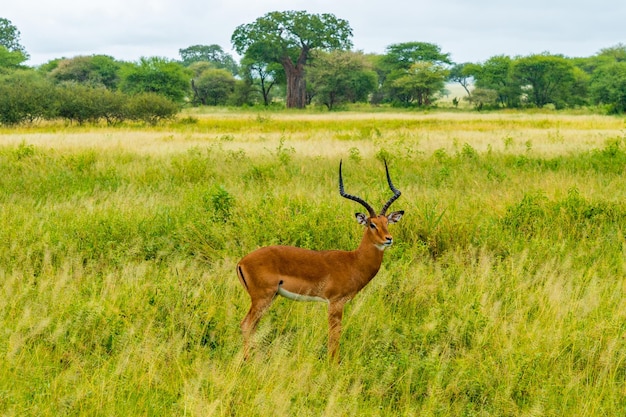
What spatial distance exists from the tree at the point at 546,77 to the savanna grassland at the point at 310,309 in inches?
2627

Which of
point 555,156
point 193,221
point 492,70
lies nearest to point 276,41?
point 492,70

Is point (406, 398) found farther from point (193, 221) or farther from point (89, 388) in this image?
point (193, 221)

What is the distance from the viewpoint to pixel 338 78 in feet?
227

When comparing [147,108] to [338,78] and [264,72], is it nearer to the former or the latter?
[338,78]

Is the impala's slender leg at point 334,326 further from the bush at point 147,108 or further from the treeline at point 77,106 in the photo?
the bush at point 147,108

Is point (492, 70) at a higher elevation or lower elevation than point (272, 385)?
higher

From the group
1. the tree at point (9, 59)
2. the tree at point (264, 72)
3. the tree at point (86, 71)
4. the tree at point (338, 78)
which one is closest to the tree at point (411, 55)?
the tree at point (338, 78)

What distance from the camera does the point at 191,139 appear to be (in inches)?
816

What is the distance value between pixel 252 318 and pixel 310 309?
0.93 metres

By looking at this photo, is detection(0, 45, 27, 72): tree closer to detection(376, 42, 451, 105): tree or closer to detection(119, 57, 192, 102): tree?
detection(119, 57, 192, 102): tree

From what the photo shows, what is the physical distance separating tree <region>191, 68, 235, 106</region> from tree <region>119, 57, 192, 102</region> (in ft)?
81.1

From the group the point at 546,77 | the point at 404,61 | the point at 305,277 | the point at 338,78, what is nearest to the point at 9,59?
the point at 338,78

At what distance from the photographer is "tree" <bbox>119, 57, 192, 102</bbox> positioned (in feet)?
157

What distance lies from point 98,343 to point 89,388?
2.79 feet
